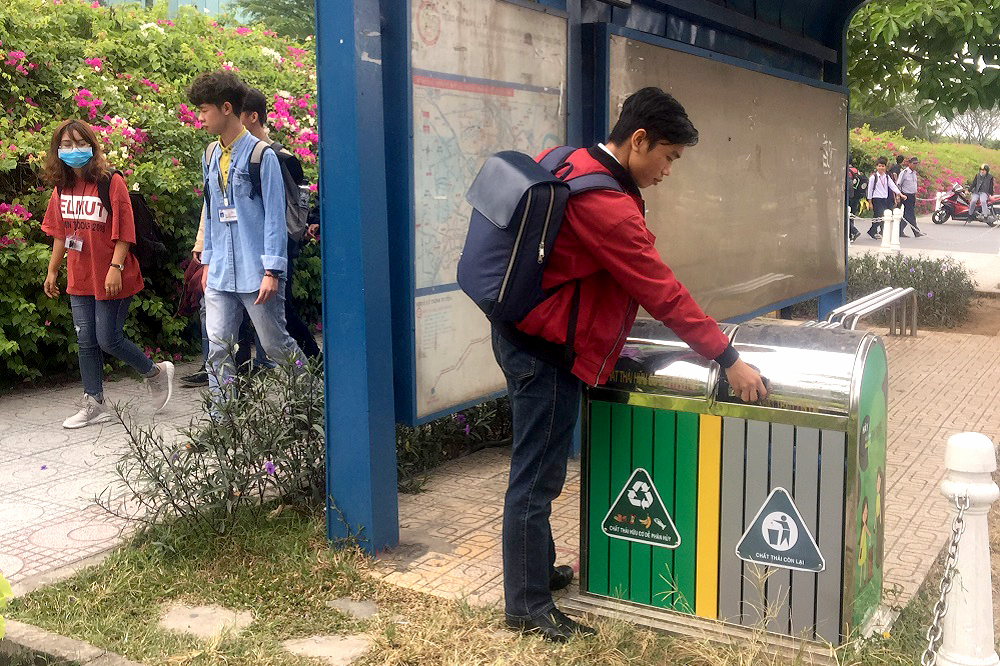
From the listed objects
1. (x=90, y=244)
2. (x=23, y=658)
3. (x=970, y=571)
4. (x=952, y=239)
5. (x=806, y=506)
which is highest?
(x=90, y=244)

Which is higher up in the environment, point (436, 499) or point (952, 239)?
point (952, 239)

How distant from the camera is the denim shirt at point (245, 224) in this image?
5.31 meters

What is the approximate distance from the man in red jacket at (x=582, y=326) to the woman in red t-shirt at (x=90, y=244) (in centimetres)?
359

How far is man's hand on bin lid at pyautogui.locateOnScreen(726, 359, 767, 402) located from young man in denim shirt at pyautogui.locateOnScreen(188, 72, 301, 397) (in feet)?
8.88

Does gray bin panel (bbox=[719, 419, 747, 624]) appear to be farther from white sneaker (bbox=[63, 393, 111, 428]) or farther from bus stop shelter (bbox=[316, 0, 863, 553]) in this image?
white sneaker (bbox=[63, 393, 111, 428])

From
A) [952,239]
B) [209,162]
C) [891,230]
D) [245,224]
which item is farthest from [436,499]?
[952,239]

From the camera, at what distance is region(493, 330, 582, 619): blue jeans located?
3.48m

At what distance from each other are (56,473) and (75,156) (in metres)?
1.87

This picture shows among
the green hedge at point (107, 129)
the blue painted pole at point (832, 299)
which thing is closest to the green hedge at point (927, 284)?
the blue painted pole at point (832, 299)

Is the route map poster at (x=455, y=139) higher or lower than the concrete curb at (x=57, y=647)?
higher

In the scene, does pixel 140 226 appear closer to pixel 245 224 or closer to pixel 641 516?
pixel 245 224

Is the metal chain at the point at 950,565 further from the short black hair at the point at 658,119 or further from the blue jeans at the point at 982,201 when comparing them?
the blue jeans at the point at 982,201

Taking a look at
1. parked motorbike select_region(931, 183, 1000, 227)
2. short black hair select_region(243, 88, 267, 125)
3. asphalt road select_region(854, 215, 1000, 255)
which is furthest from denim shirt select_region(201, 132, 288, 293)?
parked motorbike select_region(931, 183, 1000, 227)

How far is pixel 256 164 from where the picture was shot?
5348 mm
